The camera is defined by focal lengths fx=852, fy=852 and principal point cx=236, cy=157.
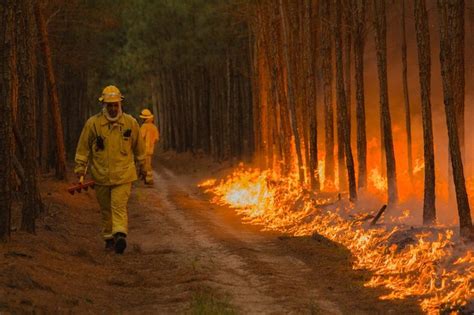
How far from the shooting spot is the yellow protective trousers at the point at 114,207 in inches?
509

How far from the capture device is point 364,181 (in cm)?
1880

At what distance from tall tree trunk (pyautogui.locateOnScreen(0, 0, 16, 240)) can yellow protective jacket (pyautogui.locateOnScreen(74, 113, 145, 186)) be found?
140 cm

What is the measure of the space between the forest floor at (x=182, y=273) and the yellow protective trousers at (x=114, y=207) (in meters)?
0.41

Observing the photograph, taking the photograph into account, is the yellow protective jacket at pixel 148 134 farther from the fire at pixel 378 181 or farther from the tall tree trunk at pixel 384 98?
the tall tree trunk at pixel 384 98

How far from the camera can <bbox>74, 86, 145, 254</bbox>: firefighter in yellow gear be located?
1292 centimetres

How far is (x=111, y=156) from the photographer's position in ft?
42.8

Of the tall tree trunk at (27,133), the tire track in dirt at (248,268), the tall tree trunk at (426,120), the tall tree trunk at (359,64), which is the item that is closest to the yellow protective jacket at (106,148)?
the tall tree trunk at (27,133)

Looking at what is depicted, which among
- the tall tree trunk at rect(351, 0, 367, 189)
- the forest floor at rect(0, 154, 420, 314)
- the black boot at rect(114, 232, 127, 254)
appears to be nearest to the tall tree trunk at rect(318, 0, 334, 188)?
the tall tree trunk at rect(351, 0, 367, 189)

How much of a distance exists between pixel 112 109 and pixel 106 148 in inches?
24.0

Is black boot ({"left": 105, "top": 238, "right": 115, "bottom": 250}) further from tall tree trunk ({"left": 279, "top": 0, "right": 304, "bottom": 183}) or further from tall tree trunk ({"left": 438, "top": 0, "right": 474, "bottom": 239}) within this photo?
tall tree trunk ({"left": 279, "top": 0, "right": 304, "bottom": 183})

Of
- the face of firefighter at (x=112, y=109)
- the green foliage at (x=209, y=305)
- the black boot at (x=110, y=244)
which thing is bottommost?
the black boot at (x=110, y=244)

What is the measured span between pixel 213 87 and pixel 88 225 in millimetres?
28238

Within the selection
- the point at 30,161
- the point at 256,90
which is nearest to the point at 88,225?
the point at 30,161

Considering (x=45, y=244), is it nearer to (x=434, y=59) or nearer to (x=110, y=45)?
(x=434, y=59)
